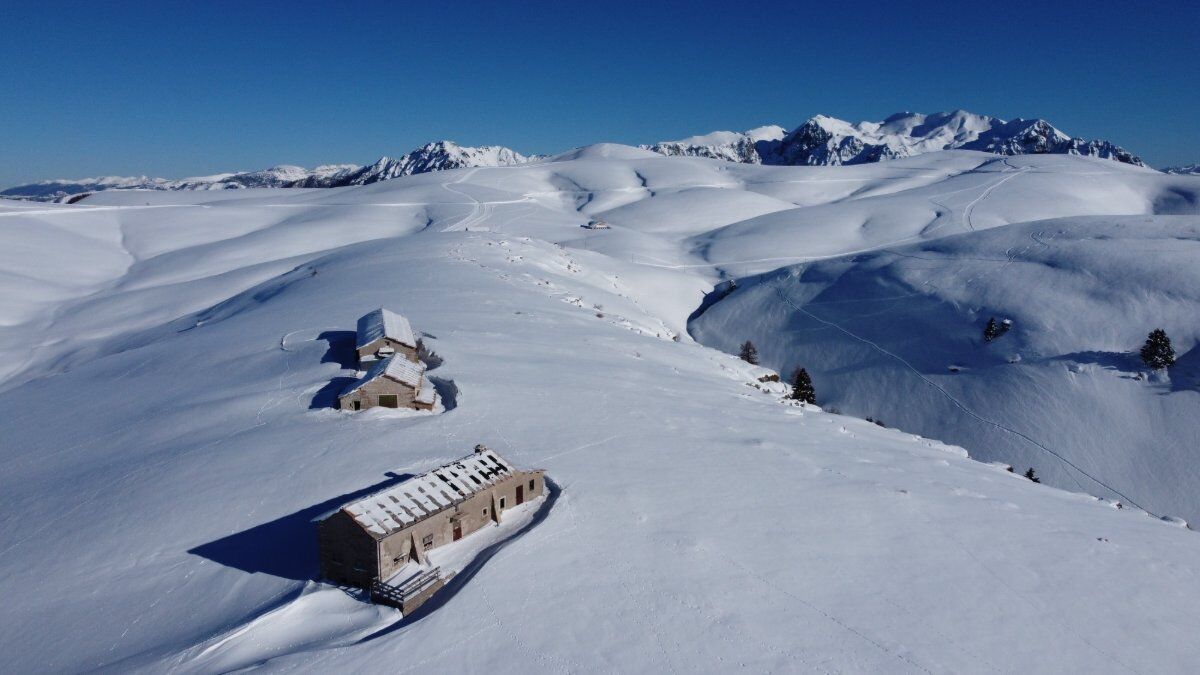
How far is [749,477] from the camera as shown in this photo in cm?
1855

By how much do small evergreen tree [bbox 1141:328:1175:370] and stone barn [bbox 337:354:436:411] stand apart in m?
35.3

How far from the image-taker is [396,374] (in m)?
21.4

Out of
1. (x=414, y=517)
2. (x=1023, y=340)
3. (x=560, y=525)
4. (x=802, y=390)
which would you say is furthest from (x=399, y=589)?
(x=1023, y=340)

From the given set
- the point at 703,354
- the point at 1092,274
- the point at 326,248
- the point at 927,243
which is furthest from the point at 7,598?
the point at 326,248

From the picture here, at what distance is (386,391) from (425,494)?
26.1 ft

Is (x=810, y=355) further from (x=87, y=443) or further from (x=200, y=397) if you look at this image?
(x=87, y=443)

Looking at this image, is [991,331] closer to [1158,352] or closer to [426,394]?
[1158,352]

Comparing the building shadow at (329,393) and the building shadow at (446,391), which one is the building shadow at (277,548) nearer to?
the building shadow at (446,391)

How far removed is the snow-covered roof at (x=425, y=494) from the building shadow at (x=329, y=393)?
8.53 metres

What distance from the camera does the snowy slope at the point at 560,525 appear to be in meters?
12.0

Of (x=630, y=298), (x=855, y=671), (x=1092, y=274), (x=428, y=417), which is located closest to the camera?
(x=855, y=671)

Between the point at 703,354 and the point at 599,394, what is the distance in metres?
13.5

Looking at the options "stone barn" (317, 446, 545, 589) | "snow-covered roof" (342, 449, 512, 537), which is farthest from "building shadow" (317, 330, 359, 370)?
→ "stone barn" (317, 446, 545, 589)

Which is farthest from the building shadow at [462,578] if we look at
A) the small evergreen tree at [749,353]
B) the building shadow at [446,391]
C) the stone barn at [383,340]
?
the small evergreen tree at [749,353]
